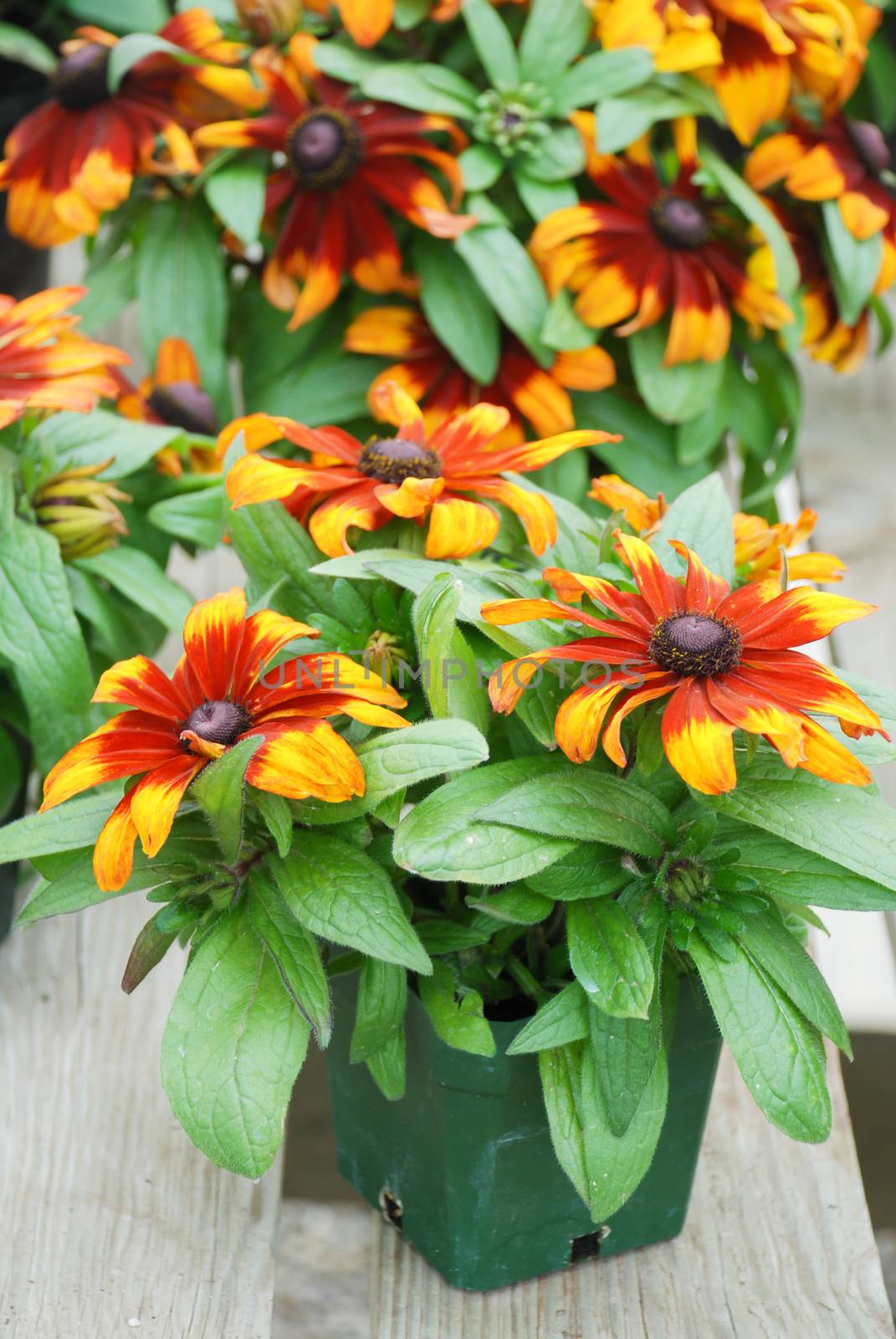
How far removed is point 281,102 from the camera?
1198 mm

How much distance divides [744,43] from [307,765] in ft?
2.82

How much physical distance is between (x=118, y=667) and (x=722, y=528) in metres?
0.31

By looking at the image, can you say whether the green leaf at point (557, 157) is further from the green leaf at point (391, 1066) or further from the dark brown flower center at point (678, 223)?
the green leaf at point (391, 1066)

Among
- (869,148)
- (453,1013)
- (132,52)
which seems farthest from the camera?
(869,148)

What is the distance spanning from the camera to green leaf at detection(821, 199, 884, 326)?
1.22 m

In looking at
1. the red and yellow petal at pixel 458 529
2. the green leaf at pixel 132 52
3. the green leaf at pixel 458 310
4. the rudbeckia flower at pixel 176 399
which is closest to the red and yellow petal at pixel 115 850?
the red and yellow petal at pixel 458 529

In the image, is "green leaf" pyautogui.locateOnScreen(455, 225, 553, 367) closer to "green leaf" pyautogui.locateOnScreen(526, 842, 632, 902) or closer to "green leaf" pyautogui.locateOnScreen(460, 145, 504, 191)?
"green leaf" pyautogui.locateOnScreen(460, 145, 504, 191)

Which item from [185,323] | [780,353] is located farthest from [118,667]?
[780,353]

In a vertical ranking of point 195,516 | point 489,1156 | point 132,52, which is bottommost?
point 489,1156

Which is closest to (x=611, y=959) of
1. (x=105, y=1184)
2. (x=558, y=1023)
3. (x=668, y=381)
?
(x=558, y=1023)

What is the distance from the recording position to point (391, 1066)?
73 centimetres

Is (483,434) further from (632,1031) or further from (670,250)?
(670,250)

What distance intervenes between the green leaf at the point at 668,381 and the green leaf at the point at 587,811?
566mm

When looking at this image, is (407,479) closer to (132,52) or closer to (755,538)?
(755,538)
